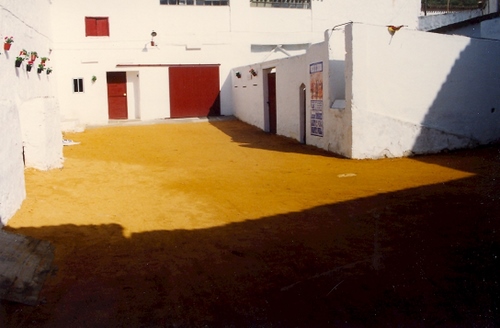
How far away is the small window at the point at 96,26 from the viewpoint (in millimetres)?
21359

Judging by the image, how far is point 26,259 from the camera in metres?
5.11

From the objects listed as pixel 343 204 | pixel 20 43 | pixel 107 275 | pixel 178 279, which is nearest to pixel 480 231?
pixel 343 204

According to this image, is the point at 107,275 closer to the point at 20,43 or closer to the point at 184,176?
the point at 184,176

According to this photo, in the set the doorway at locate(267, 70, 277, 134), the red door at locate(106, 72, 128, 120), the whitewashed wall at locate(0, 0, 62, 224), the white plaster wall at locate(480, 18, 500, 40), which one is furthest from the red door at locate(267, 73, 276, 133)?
the red door at locate(106, 72, 128, 120)

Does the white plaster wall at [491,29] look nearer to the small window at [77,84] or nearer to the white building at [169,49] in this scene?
the white building at [169,49]

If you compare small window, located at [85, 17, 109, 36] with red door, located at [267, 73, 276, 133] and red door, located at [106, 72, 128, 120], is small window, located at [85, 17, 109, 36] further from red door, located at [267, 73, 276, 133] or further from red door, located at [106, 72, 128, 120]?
red door, located at [267, 73, 276, 133]

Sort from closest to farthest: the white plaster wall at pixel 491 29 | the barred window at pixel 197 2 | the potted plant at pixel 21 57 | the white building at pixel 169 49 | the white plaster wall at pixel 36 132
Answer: the white plaster wall at pixel 36 132
the potted plant at pixel 21 57
the white plaster wall at pixel 491 29
the white building at pixel 169 49
the barred window at pixel 197 2

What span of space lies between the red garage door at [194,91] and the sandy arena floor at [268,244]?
12070mm

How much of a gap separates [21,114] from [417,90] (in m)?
9.02

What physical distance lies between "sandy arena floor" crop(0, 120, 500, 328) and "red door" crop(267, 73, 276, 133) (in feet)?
22.4

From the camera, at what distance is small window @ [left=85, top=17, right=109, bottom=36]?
70.1ft

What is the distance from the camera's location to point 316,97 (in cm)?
1349

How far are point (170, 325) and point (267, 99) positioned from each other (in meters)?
14.9

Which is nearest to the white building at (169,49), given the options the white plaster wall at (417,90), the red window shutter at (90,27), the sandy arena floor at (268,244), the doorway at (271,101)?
the red window shutter at (90,27)
